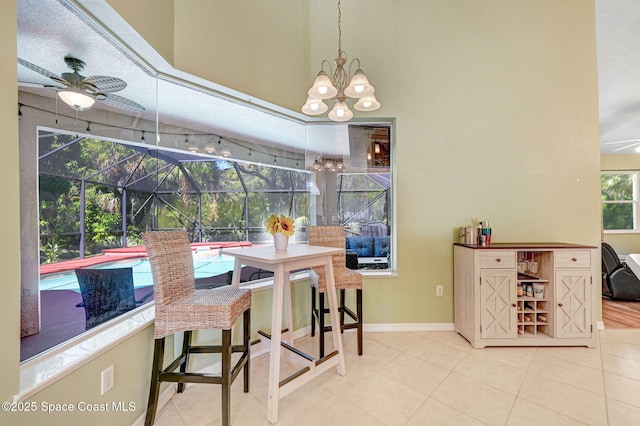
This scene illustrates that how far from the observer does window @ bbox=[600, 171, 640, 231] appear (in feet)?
19.1

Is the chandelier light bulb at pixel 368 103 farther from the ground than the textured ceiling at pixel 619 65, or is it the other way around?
the textured ceiling at pixel 619 65

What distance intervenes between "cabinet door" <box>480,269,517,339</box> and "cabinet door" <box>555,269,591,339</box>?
0.43 meters

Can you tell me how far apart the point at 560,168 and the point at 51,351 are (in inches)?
A: 173

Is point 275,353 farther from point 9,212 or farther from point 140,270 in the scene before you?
point 9,212

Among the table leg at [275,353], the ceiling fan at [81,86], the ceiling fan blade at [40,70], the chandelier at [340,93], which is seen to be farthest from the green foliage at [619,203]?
the ceiling fan blade at [40,70]

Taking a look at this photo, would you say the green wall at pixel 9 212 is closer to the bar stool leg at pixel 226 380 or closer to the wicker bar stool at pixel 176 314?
the wicker bar stool at pixel 176 314

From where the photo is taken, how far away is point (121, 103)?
1.82m

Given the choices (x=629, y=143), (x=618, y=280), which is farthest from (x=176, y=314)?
(x=629, y=143)

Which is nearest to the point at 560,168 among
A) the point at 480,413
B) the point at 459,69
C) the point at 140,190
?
the point at 459,69

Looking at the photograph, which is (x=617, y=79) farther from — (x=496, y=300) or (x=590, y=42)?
(x=496, y=300)

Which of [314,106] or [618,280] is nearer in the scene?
[314,106]

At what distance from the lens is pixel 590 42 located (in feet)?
9.37

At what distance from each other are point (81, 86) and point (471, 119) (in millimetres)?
3365

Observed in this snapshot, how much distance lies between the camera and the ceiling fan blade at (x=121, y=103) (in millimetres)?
1736
